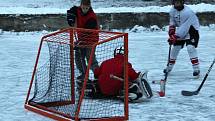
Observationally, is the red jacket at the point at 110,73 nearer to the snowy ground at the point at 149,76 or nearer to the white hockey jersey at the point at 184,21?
the snowy ground at the point at 149,76

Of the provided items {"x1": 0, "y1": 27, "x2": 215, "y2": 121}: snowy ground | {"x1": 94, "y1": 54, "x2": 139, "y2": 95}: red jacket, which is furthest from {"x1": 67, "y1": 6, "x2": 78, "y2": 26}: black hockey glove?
{"x1": 94, "y1": 54, "x2": 139, "y2": 95}: red jacket

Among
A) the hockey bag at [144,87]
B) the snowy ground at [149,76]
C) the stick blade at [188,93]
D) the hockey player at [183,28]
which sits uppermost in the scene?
the hockey player at [183,28]

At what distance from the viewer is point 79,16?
22.4ft

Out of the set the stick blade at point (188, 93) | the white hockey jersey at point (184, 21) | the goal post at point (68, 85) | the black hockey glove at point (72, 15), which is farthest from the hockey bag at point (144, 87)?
the white hockey jersey at point (184, 21)

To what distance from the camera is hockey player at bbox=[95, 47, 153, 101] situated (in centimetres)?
574

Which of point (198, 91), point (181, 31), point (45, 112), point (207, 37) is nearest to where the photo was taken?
point (45, 112)

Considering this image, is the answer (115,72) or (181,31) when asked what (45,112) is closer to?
(115,72)

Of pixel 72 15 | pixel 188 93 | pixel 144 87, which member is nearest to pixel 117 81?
pixel 144 87

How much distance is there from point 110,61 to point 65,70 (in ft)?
1.61

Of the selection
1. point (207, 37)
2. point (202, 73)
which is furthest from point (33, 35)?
point (202, 73)

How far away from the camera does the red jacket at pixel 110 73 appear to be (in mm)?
5736

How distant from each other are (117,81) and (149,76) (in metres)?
2.07

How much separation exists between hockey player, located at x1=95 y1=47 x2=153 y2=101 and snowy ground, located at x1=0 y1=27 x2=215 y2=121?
0.45 feet

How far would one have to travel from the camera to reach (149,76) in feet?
25.5
